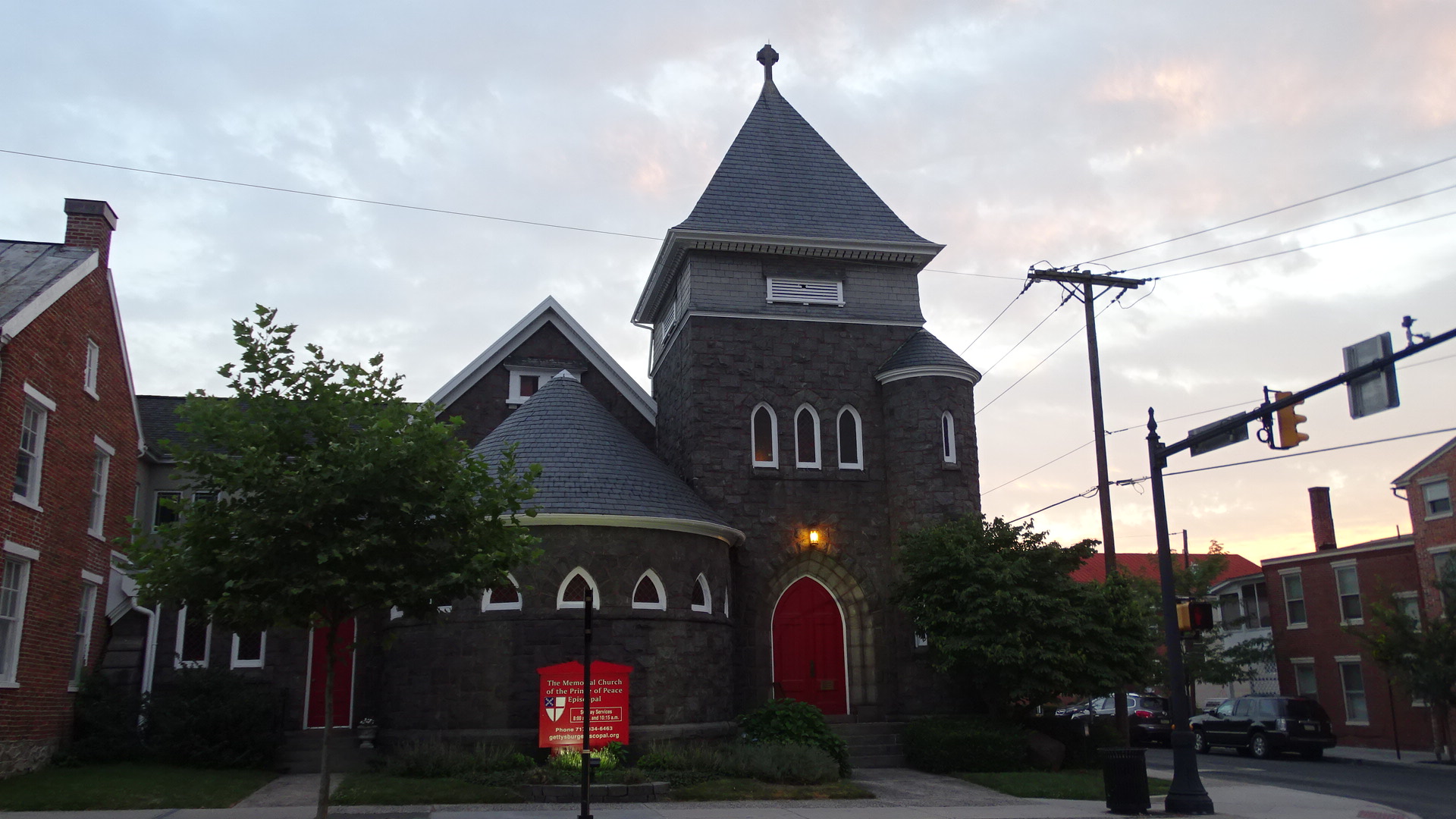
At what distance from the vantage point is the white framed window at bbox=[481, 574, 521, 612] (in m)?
19.5

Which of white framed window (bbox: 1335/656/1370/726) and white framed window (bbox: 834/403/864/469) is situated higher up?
white framed window (bbox: 834/403/864/469)

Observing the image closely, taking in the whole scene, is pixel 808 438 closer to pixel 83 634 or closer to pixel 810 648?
pixel 810 648

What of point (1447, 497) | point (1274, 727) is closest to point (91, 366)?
point (1274, 727)

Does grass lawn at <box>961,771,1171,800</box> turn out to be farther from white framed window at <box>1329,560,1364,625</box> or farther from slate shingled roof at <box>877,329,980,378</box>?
white framed window at <box>1329,560,1364,625</box>

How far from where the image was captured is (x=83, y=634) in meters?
20.0

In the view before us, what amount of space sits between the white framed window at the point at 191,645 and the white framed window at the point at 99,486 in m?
2.71

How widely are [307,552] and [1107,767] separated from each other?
11.6m

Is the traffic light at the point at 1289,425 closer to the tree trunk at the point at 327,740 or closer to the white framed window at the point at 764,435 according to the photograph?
the white framed window at the point at 764,435

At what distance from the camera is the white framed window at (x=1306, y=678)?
117 ft

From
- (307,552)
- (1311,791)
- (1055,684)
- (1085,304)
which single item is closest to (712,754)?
(1055,684)

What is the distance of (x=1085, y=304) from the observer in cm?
2464

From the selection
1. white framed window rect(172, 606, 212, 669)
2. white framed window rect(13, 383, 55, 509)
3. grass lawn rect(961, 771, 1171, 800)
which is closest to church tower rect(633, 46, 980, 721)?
grass lawn rect(961, 771, 1171, 800)

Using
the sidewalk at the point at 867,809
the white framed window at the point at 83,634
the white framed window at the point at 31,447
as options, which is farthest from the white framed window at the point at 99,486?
the sidewalk at the point at 867,809

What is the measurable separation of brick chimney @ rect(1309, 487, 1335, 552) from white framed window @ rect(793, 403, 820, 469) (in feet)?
70.7
